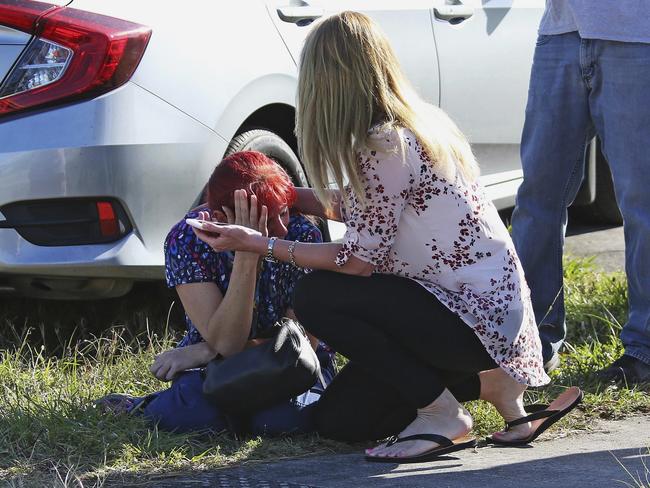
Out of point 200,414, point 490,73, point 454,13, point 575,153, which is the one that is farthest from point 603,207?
point 200,414

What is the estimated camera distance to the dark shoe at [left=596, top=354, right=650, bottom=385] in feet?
12.6

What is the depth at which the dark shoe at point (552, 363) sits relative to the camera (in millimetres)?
3943

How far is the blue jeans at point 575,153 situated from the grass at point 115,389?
244mm

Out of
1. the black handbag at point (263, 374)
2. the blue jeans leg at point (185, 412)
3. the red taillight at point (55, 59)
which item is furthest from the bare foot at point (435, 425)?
the red taillight at point (55, 59)

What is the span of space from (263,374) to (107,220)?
2.59ft

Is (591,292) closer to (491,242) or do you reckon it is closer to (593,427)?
(593,427)

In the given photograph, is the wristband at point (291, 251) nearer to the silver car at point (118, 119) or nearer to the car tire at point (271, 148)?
Answer: the silver car at point (118, 119)

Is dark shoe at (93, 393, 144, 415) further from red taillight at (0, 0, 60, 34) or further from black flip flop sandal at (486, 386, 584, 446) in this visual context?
red taillight at (0, 0, 60, 34)

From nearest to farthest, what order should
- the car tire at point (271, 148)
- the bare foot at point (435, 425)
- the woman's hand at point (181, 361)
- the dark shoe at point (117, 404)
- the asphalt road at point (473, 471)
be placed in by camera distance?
the asphalt road at point (473, 471) < the bare foot at point (435, 425) < the dark shoe at point (117, 404) < the woman's hand at point (181, 361) < the car tire at point (271, 148)

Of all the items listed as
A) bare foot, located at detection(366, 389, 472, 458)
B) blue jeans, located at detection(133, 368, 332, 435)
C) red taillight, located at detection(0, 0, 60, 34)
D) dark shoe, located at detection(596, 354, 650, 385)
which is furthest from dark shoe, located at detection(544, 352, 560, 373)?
red taillight, located at detection(0, 0, 60, 34)

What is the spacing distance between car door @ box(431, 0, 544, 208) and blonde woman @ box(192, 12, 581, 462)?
5.56 ft

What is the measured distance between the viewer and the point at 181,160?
385 cm

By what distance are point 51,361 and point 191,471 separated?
1.10 metres

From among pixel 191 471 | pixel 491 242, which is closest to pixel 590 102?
pixel 491 242
